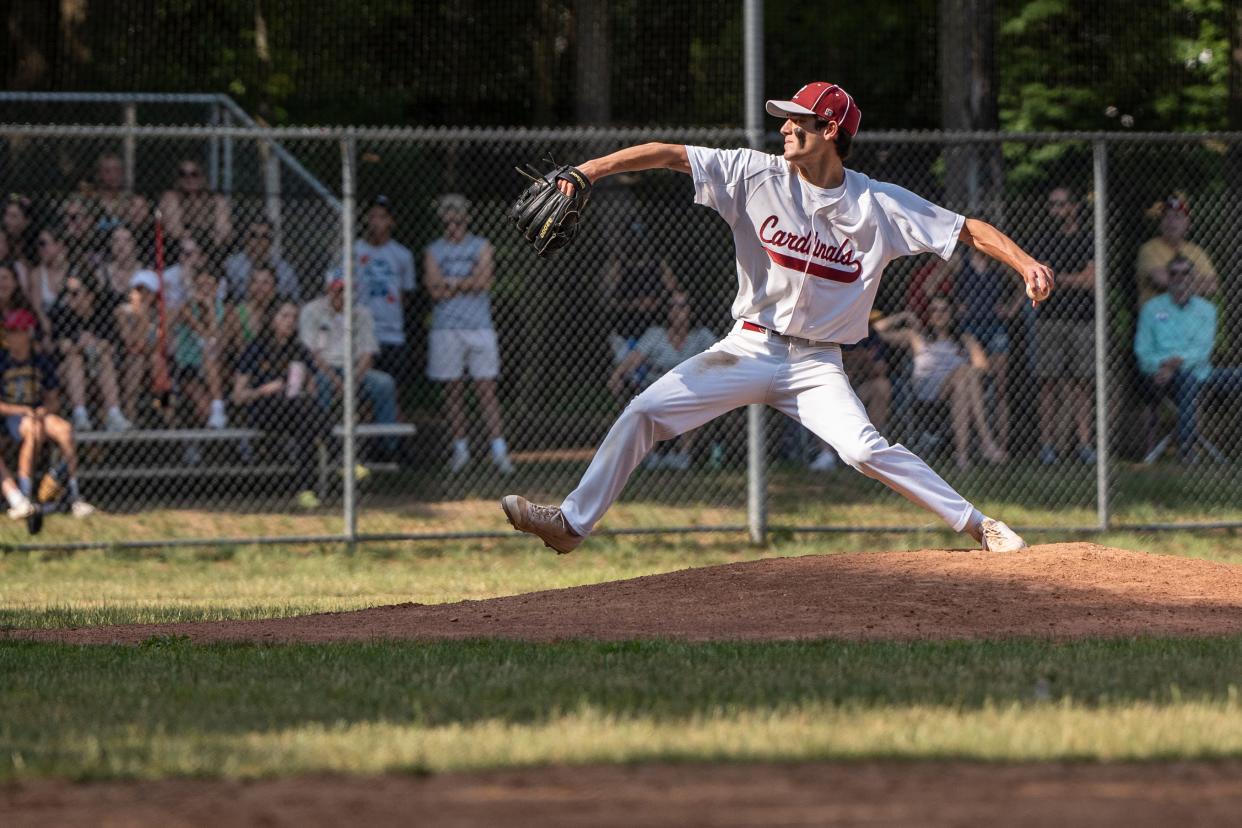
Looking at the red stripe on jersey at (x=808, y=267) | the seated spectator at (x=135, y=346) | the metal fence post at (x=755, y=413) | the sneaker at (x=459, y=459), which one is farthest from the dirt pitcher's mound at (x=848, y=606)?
the seated spectator at (x=135, y=346)

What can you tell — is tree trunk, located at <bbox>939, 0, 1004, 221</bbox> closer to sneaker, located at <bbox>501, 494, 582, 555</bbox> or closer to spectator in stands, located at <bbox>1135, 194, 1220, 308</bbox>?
spectator in stands, located at <bbox>1135, 194, 1220, 308</bbox>

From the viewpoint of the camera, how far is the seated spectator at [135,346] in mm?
13094

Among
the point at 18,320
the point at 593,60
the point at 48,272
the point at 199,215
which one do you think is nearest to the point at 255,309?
the point at 199,215

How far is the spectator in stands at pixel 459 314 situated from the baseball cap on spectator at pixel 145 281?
209 centimetres

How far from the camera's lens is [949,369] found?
13.7 metres

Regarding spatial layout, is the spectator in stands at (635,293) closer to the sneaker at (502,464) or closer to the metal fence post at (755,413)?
the sneaker at (502,464)

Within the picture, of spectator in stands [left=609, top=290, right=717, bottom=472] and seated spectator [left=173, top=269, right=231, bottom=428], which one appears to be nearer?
seated spectator [left=173, top=269, right=231, bottom=428]

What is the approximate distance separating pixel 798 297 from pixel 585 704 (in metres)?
3.12

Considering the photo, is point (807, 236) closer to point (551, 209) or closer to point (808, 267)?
point (808, 267)

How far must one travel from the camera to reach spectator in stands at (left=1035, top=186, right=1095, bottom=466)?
13599 mm

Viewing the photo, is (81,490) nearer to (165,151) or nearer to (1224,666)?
(165,151)

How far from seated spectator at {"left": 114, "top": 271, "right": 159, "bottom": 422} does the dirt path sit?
28.4 ft

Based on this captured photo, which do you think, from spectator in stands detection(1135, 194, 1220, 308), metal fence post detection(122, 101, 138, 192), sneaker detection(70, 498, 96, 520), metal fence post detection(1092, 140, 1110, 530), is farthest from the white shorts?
spectator in stands detection(1135, 194, 1220, 308)

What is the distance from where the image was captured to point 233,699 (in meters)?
6.03
